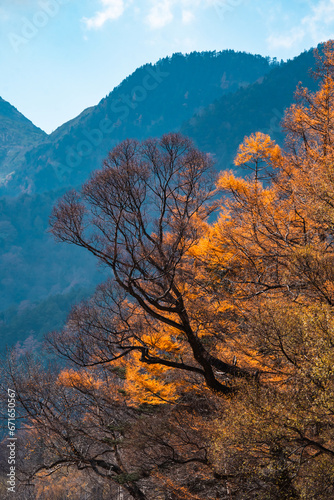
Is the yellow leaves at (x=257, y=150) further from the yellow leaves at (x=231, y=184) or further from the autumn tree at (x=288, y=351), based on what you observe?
the autumn tree at (x=288, y=351)

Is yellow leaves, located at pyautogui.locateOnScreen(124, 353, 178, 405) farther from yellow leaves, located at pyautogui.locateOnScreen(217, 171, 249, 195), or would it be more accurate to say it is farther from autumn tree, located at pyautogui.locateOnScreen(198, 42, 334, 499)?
yellow leaves, located at pyautogui.locateOnScreen(217, 171, 249, 195)

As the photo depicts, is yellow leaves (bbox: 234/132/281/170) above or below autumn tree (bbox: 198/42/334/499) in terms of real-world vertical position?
above

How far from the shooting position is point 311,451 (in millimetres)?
8406

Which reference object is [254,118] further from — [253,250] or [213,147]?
[253,250]

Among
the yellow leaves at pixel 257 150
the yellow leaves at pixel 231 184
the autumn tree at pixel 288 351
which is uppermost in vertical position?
the yellow leaves at pixel 257 150

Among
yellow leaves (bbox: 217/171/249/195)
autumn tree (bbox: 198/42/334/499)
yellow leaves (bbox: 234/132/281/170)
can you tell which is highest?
yellow leaves (bbox: 234/132/281/170)

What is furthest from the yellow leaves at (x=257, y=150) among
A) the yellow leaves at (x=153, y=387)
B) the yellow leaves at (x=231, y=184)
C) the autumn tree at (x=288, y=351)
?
the yellow leaves at (x=153, y=387)

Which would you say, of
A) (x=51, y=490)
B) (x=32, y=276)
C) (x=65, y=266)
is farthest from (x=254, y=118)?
(x=51, y=490)

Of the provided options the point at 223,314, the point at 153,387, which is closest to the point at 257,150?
the point at 223,314

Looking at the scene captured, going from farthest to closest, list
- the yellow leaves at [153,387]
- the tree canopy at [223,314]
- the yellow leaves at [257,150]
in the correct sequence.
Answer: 1. the yellow leaves at [257,150]
2. the yellow leaves at [153,387]
3. the tree canopy at [223,314]

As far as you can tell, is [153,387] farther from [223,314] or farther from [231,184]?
[231,184]

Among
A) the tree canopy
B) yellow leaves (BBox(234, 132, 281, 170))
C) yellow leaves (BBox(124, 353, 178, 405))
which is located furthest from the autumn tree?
yellow leaves (BBox(124, 353, 178, 405))

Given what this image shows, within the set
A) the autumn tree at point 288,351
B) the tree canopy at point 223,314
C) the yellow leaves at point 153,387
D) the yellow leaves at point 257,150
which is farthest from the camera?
the yellow leaves at point 257,150

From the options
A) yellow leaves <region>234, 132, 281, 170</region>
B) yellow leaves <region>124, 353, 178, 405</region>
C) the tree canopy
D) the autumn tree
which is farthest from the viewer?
yellow leaves <region>234, 132, 281, 170</region>
